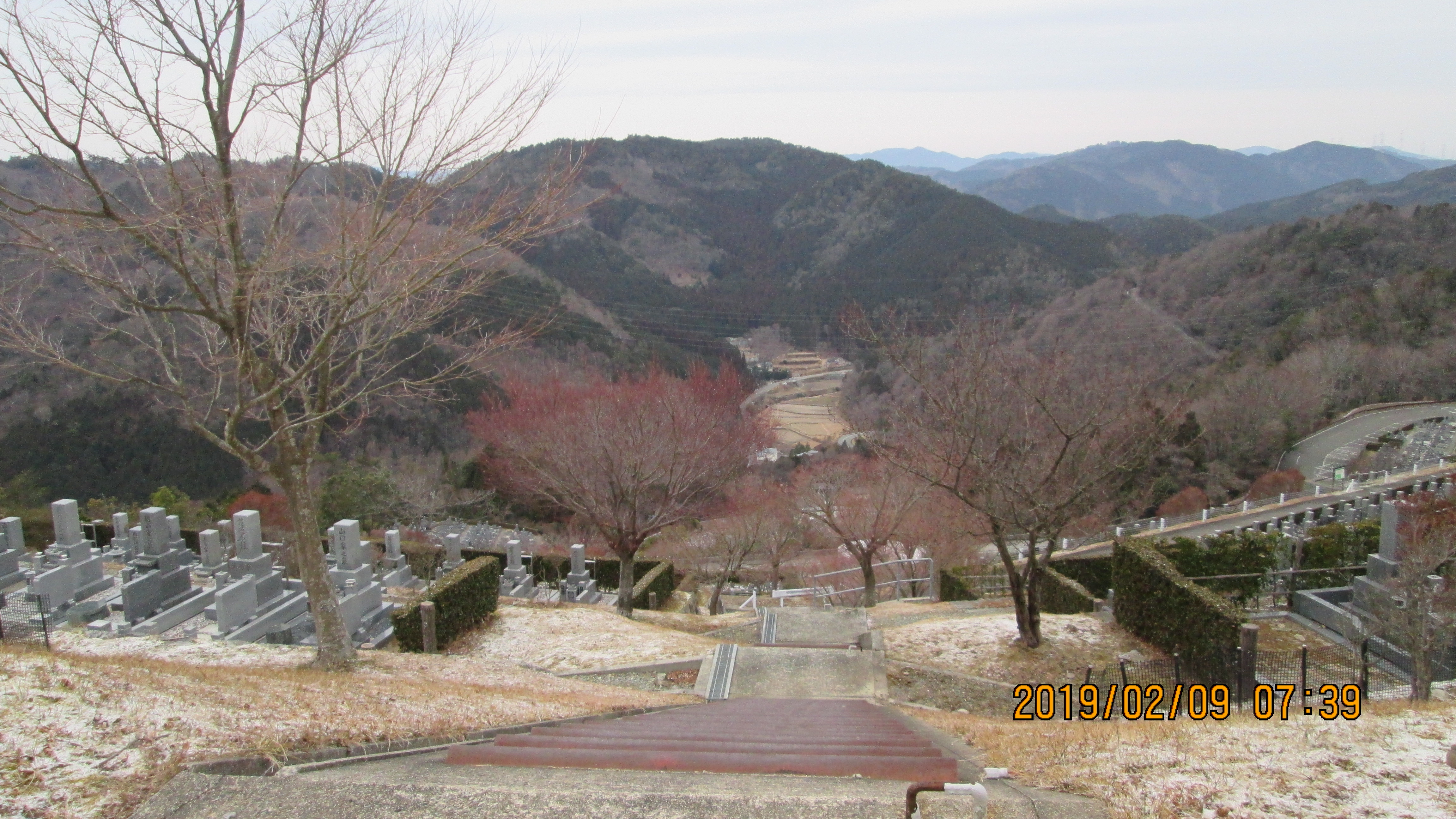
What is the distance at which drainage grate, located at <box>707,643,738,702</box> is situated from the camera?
351 inches

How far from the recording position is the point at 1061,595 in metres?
14.5

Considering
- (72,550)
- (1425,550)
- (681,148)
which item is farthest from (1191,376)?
(681,148)

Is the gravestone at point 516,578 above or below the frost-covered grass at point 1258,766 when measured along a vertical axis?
below

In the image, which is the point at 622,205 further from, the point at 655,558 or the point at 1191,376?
the point at 655,558

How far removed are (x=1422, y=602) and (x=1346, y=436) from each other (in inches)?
1220

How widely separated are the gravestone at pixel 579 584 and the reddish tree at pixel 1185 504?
19.1 meters

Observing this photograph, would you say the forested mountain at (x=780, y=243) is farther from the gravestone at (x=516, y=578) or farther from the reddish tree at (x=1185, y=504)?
the gravestone at (x=516, y=578)

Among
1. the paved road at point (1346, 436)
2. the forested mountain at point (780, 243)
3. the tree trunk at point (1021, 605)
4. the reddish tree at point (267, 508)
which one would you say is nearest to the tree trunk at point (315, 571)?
the tree trunk at point (1021, 605)

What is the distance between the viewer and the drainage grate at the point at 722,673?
891 cm

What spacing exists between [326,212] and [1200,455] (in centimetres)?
3627

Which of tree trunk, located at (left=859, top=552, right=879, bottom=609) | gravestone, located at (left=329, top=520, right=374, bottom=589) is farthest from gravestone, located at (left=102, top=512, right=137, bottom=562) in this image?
tree trunk, located at (left=859, top=552, right=879, bottom=609)

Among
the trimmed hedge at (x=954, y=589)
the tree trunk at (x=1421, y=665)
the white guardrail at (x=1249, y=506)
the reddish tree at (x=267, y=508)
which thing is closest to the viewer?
the tree trunk at (x=1421, y=665)

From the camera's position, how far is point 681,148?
5354 inches

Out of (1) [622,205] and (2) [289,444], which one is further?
(1) [622,205]
